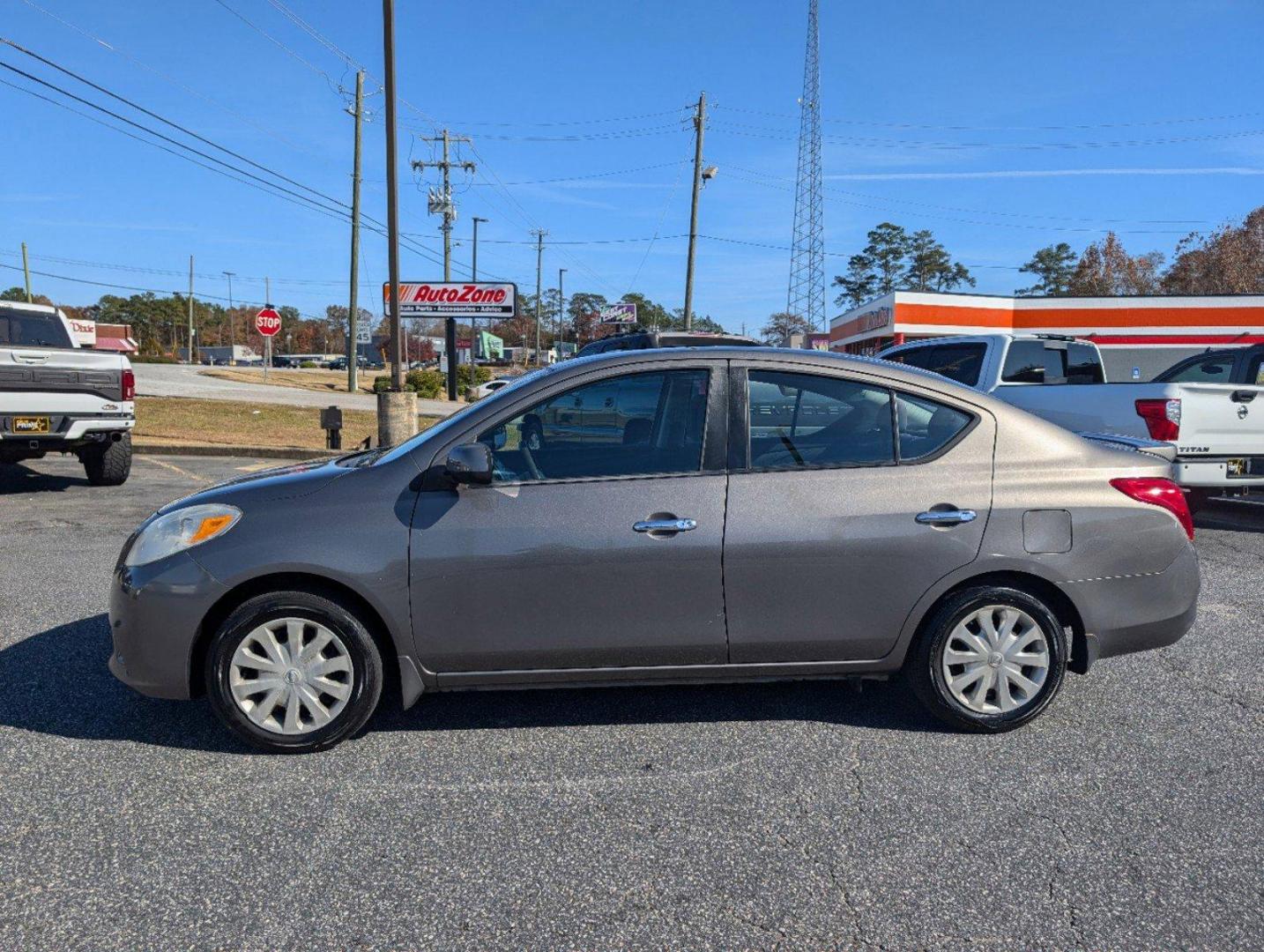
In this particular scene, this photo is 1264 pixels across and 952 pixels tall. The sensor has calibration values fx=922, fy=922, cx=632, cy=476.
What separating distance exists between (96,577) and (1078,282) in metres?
74.4

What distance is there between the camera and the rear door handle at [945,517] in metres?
3.76

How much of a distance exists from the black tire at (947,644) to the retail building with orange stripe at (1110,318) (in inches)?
1253

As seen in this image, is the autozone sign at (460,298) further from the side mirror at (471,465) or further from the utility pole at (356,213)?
the side mirror at (471,465)

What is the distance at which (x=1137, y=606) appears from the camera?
12.9 ft

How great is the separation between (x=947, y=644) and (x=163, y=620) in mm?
3146

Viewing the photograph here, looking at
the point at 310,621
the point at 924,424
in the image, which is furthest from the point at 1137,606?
the point at 310,621

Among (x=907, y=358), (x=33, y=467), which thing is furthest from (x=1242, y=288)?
(x=33, y=467)

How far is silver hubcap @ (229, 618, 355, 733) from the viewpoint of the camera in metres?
3.60

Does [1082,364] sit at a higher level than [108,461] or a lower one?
higher

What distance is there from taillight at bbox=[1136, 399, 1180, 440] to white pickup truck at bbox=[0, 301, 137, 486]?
987 cm

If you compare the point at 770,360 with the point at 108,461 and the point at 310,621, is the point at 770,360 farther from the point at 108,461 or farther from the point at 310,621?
the point at 108,461

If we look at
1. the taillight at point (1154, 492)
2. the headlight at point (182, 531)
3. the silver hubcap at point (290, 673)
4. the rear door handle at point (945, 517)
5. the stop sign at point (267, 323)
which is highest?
the stop sign at point (267, 323)

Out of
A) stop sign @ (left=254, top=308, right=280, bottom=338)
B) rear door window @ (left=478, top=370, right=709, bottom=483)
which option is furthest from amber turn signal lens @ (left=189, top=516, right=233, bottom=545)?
stop sign @ (left=254, top=308, right=280, bottom=338)

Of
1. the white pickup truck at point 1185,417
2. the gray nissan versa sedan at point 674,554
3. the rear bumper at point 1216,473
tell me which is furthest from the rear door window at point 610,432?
the rear bumper at point 1216,473
